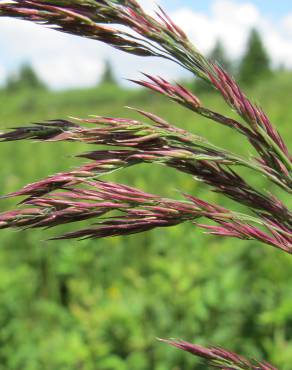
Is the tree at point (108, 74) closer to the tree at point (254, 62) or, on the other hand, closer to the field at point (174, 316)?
the tree at point (254, 62)

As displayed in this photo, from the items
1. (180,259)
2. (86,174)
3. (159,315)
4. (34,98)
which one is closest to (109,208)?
(86,174)

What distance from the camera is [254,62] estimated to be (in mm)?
50938

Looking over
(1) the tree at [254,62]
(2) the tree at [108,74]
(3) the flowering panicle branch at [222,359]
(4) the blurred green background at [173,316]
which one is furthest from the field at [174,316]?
(2) the tree at [108,74]

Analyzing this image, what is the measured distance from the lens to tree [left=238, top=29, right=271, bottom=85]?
49562mm

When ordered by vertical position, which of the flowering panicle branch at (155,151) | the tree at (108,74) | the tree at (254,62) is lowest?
the flowering panicle branch at (155,151)

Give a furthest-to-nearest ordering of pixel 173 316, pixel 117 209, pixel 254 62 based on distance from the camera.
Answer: pixel 254 62
pixel 173 316
pixel 117 209

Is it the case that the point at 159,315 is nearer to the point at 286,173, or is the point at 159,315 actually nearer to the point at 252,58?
the point at 286,173

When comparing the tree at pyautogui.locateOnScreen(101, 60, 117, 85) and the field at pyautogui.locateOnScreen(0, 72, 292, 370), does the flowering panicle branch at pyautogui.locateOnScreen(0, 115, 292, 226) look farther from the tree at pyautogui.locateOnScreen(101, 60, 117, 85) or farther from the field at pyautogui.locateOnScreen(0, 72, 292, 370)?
the tree at pyautogui.locateOnScreen(101, 60, 117, 85)

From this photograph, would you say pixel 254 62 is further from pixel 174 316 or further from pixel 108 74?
pixel 174 316

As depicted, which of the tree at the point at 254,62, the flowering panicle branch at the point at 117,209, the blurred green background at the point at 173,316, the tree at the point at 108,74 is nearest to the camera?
the flowering panicle branch at the point at 117,209

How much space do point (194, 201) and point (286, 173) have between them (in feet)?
0.42

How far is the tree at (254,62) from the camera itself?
49.6 m

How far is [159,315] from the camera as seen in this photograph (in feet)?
10.3

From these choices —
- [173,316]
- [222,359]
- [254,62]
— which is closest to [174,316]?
[173,316]
